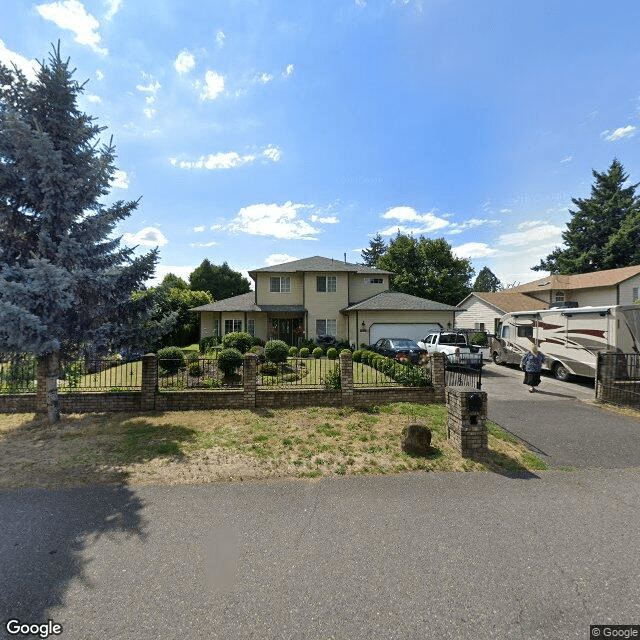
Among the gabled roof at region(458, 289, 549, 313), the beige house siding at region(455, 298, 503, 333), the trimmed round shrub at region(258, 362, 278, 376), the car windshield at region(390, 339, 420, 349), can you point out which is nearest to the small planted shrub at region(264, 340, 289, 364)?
the trimmed round shrub at region(258, 362, 278, 376)

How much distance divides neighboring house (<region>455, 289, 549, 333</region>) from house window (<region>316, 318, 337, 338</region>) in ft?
35.9

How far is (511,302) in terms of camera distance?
28656 mm

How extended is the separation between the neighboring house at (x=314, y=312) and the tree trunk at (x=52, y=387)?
49.1 feet

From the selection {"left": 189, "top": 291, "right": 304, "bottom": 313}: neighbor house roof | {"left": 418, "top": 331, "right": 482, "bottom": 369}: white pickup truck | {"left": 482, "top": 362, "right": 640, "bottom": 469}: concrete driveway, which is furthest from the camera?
{"left": 189, "top": 291, "right": 304, "bottom": 313}: neighbor house roof

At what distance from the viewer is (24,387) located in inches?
344

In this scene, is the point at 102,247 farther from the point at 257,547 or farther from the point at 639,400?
the point at 639,400

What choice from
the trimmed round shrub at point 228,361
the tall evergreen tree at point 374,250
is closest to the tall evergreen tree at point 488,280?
the tall evergreen tree at point 374,250

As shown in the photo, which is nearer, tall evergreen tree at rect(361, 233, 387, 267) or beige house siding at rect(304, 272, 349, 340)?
beige house siding at rect(304, 272, 349, 340)

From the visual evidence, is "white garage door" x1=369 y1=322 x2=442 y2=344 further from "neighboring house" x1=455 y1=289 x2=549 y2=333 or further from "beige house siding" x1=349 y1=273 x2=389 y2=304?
"neighboring house" x1=455 y1=289 x2=549 y2=333

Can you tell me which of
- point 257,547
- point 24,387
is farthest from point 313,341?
point 257,547

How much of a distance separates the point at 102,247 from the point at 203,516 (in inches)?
287

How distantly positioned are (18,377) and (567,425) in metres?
14.3

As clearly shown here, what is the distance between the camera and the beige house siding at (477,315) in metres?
27.2

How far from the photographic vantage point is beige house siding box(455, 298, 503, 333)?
2725cm
